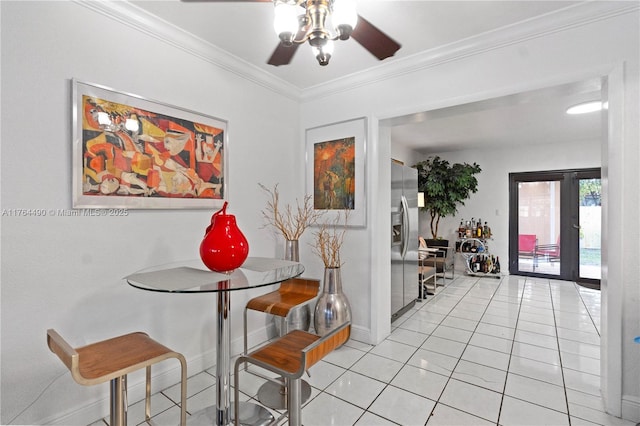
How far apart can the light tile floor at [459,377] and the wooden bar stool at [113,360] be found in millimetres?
689

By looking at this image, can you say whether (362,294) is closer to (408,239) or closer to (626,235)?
(408,239)

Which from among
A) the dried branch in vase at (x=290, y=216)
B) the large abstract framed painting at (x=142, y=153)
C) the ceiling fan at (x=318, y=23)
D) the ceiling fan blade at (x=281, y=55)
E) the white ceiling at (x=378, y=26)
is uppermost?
the white ceiling at (x=378, y=26)

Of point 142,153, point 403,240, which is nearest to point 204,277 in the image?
point 142,153

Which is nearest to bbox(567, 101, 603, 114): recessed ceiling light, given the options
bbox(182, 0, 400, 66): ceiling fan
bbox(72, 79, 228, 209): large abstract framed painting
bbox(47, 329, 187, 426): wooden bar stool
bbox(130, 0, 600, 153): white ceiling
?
bbox(130, 0, 600, 153): white ceiling

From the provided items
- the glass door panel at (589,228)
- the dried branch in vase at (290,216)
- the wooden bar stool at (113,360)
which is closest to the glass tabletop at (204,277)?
the wooden bar stool at (113,360)

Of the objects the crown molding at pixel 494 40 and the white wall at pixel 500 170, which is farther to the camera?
the white wall at pixel 500 170

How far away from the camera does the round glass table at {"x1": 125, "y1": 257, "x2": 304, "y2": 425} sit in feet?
4.76

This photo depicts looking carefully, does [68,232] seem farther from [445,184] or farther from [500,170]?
[500,170]

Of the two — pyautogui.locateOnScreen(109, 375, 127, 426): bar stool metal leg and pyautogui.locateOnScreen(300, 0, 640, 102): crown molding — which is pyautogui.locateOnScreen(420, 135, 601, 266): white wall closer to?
pyautogui.locateOnScreen(300, 0, 640, 102): crown molding

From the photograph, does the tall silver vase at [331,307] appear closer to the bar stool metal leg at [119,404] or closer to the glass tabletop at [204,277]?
the glass tabletop at [204,277]

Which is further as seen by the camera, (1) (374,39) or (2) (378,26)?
(2) (378,26)

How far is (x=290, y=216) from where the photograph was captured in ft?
10.8

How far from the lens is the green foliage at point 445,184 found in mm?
5934

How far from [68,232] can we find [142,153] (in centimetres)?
65
